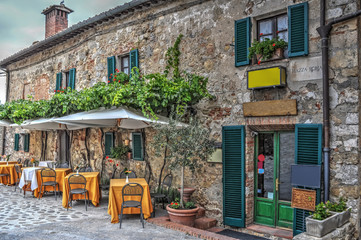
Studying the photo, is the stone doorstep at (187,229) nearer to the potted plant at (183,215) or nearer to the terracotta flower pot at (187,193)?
the potted plant at (183,215)

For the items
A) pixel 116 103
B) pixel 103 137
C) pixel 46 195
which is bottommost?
pixel 46 195

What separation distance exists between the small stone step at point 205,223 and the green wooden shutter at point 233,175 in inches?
10.8

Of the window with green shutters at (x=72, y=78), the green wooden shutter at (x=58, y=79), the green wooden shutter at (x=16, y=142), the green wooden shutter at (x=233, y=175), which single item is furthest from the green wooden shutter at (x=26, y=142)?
the green wooden shutter at (x=233, y=175)

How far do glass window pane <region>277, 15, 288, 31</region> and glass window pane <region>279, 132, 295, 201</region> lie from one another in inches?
84.5

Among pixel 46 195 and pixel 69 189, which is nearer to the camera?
pixel 69 189

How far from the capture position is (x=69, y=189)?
8.28 metres

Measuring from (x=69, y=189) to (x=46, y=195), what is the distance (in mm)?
2360

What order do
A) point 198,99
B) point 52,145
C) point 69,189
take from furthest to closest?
point 52,145 → point 69,189 → point 198,99

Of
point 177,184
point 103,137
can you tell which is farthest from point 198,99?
point 103,137

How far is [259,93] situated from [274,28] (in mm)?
1376

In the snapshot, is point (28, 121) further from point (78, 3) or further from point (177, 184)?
point (78, 3)

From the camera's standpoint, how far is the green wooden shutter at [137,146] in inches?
372

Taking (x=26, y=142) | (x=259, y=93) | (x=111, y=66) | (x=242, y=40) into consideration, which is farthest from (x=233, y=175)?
(x=26, y=142)

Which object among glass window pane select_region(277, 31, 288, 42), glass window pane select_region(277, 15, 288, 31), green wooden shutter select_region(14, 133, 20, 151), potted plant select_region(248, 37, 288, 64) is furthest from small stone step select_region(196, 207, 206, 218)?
green wooden shutter select_region(14, 133, 20, 151)
